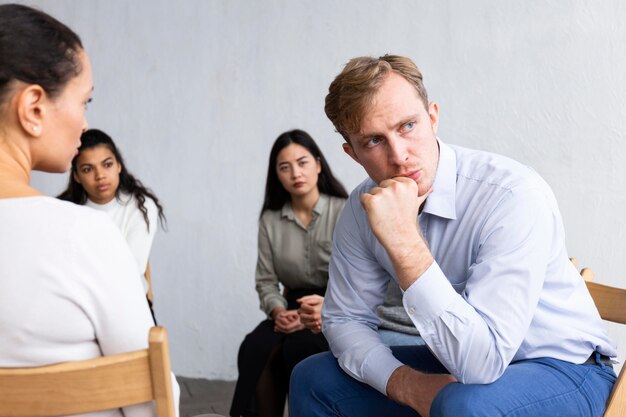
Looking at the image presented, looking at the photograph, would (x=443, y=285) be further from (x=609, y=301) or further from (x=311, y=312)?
(x=311, y=312)

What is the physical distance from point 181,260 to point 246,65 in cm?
127

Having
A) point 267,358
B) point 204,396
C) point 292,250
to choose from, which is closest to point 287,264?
point 292,250

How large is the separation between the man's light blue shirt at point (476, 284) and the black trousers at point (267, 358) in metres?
0.93

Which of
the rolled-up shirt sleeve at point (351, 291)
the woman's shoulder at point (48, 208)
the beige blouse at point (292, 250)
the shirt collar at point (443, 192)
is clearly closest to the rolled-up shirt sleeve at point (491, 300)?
the shirt collar at point (443, 192)

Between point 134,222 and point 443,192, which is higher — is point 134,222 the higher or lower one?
the lower one

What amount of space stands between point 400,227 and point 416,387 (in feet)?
1.26

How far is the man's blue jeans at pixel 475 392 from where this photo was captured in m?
1.43

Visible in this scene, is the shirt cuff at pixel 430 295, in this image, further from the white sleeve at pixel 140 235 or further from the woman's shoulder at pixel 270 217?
the white sleeve at pixel 140 235

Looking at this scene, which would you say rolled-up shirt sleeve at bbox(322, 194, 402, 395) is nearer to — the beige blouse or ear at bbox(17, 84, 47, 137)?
ear at bbox(17, 84, 47, 137)

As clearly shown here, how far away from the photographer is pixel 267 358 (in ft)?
9.46

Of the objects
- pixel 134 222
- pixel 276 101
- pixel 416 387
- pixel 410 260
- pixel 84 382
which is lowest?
pixel 416 387

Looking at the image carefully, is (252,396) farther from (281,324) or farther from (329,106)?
(329,106)

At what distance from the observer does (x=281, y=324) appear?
2.93 metres

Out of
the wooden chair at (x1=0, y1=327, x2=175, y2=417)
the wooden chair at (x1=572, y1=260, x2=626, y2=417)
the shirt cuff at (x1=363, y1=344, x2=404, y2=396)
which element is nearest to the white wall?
the wooden chair at (x1=572, y1=260, x2=626, y2=417)
